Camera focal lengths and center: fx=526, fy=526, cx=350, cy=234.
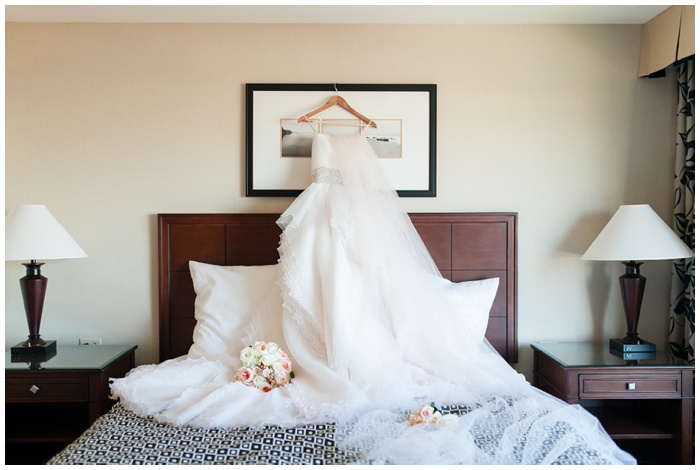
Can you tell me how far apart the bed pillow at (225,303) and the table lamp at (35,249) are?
2.19ft

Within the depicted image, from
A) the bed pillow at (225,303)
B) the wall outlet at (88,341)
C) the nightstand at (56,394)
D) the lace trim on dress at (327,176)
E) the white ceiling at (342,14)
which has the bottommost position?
the nightstand at (56,394)

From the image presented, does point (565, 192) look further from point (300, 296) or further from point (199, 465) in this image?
point (199, 465)

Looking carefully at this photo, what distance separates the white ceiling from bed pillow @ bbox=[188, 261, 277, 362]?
138 centimetres

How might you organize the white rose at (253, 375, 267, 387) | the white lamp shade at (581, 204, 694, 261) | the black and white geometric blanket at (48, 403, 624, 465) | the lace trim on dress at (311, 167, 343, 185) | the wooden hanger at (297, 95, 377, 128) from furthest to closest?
the wooden hanger at (297, 95, 377, 128) → the lace trim on dress at (311, 167, 343, 185) → the white lamp shade at (581, 204, 694, 261) → the white rose at (253, 375, 267, 387) → the black and white geometric blanket at (48, 403, 624, 465)

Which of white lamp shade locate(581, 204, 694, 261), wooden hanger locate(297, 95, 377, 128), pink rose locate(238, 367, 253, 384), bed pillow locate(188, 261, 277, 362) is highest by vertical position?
wooden hanger locate(297, 95, 377, 128)

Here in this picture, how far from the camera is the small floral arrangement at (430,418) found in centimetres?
187

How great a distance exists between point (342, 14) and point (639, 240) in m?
1.97

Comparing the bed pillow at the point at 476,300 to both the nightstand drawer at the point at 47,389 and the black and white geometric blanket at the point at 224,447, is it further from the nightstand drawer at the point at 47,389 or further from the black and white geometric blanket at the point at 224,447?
the nightstand drawer at the point at 47,389

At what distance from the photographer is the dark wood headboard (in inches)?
118

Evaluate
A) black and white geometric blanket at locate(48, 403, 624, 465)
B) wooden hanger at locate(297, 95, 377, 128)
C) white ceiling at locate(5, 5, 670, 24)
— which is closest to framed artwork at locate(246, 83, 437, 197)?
wooden hanger at locate(297, 95, 377, 128)

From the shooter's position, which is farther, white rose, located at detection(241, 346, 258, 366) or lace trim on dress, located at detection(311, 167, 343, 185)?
lace trim on dress, located at detection(311, 167, 343, 185)

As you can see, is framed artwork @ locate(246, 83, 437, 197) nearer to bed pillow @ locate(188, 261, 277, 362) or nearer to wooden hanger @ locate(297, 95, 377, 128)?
wooden hanger @ locate(297, 95, 377, 128)

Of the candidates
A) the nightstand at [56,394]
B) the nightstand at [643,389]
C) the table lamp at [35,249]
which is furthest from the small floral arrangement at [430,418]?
the table lamp at [35,249]

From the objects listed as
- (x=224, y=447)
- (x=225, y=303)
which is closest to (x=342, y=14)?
(x=225, y=303)
